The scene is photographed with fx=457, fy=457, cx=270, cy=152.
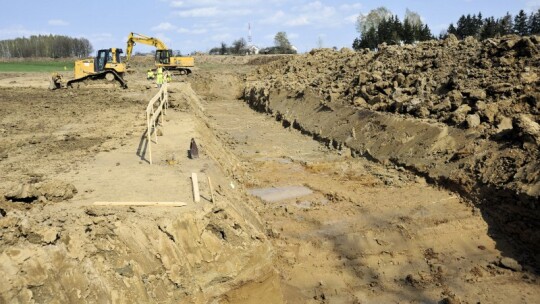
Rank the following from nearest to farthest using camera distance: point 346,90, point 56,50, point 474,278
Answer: point 474,278 < point 346,90 < point 56,50

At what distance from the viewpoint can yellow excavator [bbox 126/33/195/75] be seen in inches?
1261

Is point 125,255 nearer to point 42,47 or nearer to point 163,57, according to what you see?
point 163,57

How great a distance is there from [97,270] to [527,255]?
701 centimetres

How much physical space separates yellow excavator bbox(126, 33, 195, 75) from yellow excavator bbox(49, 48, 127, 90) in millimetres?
6086

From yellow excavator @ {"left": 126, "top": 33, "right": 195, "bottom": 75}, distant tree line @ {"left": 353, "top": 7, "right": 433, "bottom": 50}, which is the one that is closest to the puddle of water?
yellow excavator @ {"left": 126, "top": 33, "right": 195, "bottom": 75}

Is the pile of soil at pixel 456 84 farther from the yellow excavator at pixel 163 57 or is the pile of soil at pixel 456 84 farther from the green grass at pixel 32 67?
the green grass at pixel 32 67

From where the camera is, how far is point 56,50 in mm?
105188

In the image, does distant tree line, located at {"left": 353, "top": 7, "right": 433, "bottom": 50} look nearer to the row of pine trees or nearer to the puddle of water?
the row of pine trees

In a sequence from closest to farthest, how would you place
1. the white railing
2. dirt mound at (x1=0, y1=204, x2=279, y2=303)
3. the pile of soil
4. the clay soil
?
dirt mound at (x1=0, y1=204, x2=279, y2=303) → the clay soil → the white railing → the pile of soil

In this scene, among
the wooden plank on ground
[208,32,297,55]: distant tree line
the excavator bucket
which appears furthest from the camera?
[208,32,297,55]: distant tree line

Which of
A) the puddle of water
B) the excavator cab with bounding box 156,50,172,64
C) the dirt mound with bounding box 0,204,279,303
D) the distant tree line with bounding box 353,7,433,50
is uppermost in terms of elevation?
the distant tree line with bounding box 353,7,433,50

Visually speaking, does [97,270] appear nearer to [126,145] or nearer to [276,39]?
[126,145]

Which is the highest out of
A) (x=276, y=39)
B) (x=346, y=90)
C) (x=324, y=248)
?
(x=276, y=39)

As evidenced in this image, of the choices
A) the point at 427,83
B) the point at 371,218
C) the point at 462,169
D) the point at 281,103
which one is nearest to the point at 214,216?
the point at 371,218
